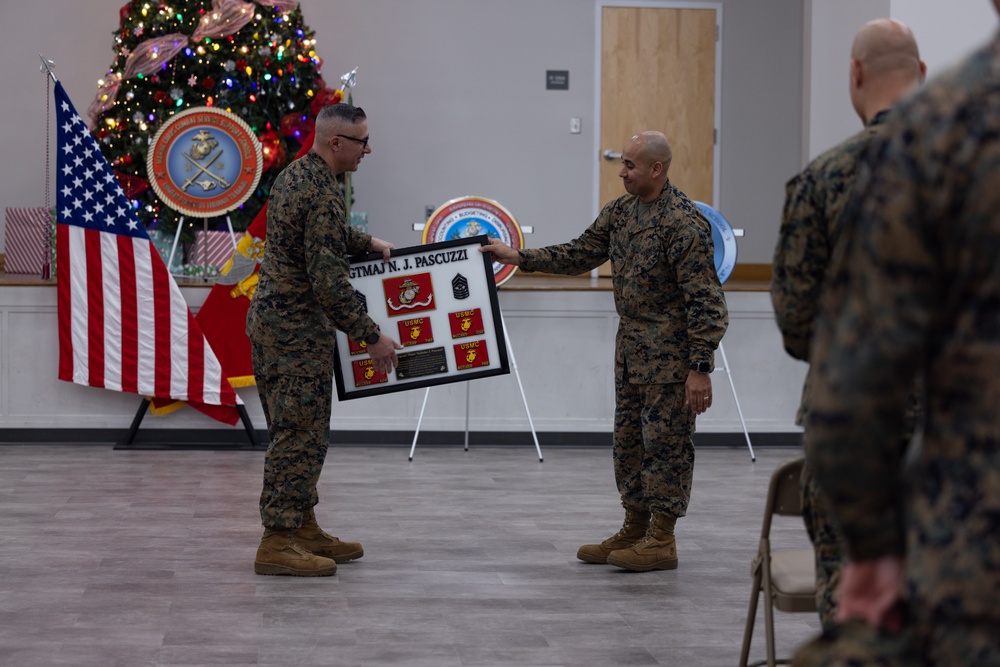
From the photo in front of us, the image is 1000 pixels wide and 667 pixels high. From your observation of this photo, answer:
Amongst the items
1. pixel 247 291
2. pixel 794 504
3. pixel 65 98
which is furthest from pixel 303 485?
pixel 65 98

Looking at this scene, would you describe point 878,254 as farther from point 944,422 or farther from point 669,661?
point 669,661

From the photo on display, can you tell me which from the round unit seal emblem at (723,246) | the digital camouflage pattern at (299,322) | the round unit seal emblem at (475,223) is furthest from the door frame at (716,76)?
the digital camouflage pattern at (299,322)

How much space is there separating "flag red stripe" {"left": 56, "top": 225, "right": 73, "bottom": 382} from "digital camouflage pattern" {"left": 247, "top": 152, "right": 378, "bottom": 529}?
3370 mm

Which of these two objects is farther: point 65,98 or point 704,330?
point 65,98

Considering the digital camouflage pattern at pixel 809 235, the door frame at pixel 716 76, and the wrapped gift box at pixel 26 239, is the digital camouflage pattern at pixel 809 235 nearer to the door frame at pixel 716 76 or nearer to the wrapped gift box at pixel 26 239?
the wrapped gift box at pixel 26 239

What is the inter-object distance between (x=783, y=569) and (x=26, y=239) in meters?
7.43

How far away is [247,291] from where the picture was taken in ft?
24.6

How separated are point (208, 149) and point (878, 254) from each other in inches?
295

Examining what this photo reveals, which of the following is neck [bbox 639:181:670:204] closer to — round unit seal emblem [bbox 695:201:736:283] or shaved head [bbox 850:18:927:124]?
shaved head [bbox 850:18:927:124]

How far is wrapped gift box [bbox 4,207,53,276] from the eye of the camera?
889 centimetres

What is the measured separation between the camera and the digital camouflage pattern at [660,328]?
172 inches

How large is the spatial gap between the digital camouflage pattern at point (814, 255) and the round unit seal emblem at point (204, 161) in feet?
20.8

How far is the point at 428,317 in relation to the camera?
515 cm

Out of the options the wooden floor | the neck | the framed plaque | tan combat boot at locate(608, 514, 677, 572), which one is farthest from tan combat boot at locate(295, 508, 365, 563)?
the neck
